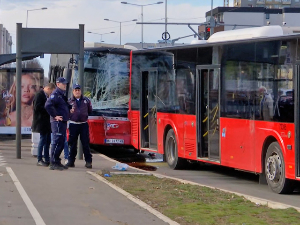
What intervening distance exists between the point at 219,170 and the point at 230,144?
111 inches

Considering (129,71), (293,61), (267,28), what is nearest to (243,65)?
(267,28)

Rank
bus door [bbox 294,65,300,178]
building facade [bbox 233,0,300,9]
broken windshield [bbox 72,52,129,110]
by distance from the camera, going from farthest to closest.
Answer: building facade [bbox 233,0,300,9] < broken windshield [bbox 72,52,129,110] < bus door [bbox 294,65,300,178]

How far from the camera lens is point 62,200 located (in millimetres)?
9945

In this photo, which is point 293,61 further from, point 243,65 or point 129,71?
point 129,71

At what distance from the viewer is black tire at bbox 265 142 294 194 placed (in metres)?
11.9

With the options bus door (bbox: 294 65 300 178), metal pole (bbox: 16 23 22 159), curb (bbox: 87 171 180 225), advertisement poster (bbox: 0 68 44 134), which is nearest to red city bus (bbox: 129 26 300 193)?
bus door (bbox: 294 65 300 178)

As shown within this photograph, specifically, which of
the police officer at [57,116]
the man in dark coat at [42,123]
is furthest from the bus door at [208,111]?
the man in dark coat at [42,123]

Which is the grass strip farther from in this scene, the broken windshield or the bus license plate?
the broken windshield

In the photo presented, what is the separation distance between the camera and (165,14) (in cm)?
5588

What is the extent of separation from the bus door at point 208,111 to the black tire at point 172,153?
4.27 feet

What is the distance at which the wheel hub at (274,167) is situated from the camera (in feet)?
39.7

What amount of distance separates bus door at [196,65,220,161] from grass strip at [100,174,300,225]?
251 cm

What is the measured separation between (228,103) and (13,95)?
12.2 meters

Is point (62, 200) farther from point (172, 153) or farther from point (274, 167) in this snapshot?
point (172, 153)
